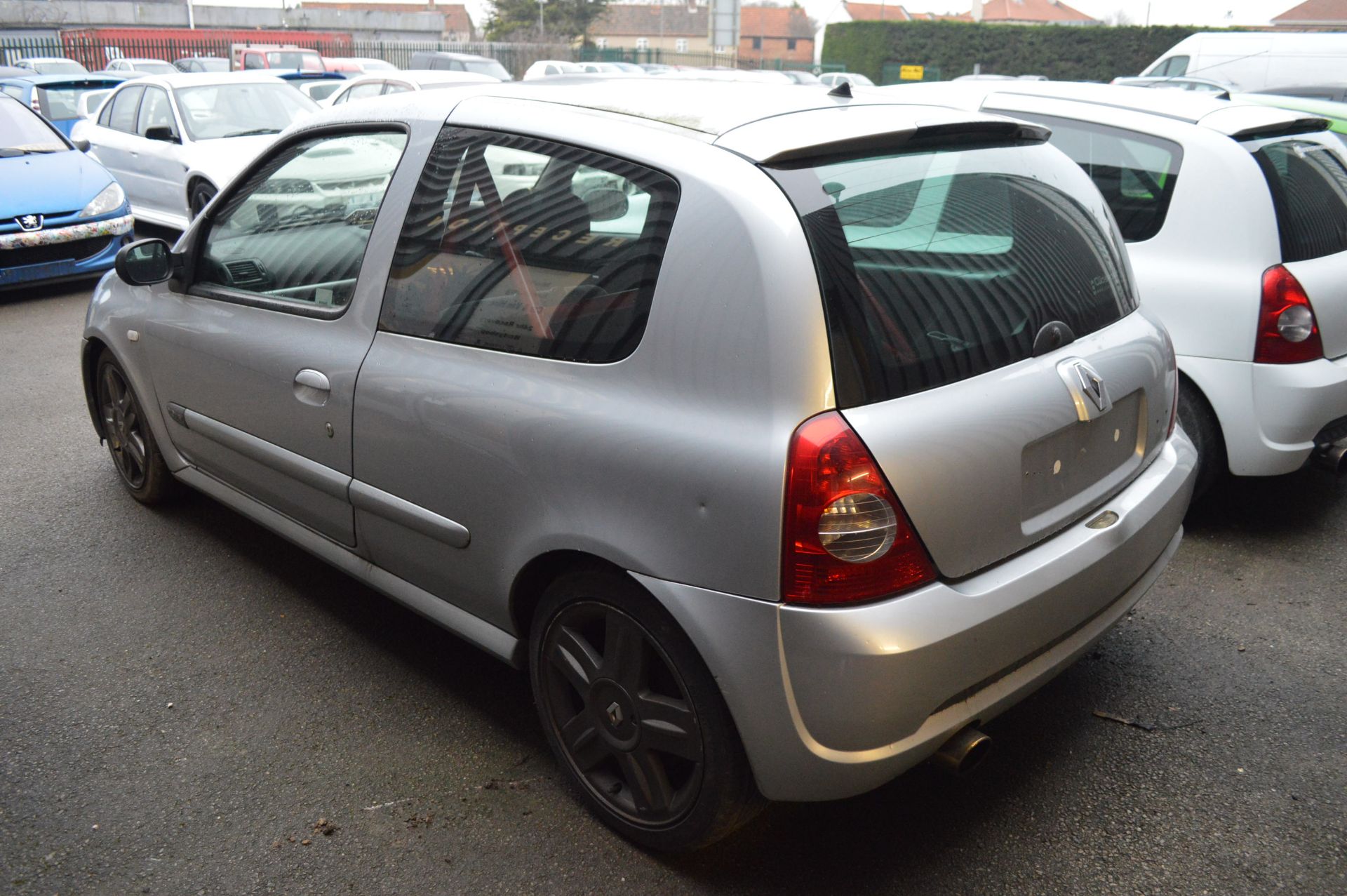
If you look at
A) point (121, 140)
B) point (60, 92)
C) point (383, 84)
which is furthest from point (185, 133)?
point (60, 92)

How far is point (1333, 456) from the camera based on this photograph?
401 centimetres

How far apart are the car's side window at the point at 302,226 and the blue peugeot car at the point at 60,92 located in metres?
14.4

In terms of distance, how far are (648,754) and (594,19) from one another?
66.8 metres

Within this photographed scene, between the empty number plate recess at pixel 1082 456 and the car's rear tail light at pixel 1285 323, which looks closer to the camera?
the empty number plate recess at pixel 1082 456

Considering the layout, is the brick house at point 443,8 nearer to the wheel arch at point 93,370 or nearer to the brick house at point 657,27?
the brick house at point 657,27

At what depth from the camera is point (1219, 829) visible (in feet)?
8.29

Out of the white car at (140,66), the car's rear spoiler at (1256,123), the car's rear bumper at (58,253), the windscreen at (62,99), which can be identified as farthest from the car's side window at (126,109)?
the white car at (140,66)

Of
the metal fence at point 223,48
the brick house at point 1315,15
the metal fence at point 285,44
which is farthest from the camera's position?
the brick house at point 1315,15

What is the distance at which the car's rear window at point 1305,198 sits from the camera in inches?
155

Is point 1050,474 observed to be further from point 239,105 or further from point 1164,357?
point 239,105

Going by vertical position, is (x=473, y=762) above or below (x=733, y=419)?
below

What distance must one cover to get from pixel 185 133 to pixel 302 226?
26.7ft

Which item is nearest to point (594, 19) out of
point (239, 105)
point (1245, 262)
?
point (239, 105)

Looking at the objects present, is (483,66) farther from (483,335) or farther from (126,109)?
(483,335)
